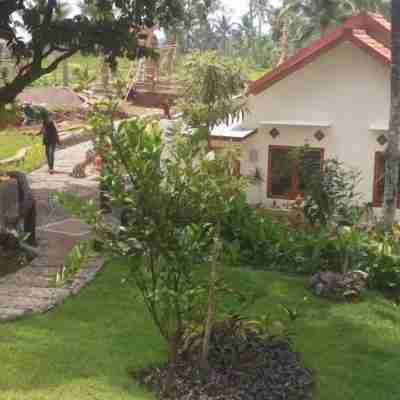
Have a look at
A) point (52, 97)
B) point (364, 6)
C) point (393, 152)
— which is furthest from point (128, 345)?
point (364, 6)

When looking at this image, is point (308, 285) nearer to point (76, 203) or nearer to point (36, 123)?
point (76, 203)

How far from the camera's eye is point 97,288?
28.6 feet

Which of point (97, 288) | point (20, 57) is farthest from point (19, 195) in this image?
point (20, 57)

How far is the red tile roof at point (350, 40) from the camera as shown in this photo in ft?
49.9

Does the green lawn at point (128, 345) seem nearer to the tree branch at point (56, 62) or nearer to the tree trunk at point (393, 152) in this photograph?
the tree trunk at point (393, 152)

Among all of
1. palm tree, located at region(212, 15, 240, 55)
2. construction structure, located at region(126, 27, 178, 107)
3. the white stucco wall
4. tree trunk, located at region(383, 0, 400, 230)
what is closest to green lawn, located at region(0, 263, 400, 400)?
tree trunk, located at region(383, 0, 400, 230)

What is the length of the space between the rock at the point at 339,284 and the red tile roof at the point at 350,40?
7.08 meters

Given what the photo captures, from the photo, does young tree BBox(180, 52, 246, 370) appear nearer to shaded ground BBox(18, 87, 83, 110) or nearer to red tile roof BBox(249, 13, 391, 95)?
red tile roof BBox(249, 13, 391, 95)

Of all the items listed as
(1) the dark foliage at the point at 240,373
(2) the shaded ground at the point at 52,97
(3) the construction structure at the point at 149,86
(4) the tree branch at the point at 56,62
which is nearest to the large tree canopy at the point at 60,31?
(4) the tree branch at the point at 56,62

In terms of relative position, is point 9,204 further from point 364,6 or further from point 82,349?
point 364,6

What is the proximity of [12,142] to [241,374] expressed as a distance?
2050 centimetres

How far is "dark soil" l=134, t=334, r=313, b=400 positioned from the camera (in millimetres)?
6105

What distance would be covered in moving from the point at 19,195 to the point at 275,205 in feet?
27.0

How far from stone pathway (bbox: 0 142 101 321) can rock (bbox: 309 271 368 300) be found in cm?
294
